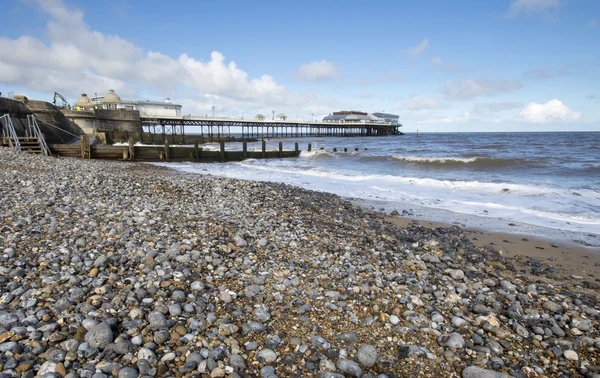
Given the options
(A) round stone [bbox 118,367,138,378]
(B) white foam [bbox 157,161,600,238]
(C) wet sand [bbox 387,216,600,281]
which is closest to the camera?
(A) round stone [bbox 118,367,138,378]

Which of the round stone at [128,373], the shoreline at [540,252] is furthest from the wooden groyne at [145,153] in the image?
the round stone at [128,373]

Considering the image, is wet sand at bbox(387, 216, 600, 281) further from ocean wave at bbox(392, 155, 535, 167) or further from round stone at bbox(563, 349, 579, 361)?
ocean wave at bbox(392, 155, 535, 167)

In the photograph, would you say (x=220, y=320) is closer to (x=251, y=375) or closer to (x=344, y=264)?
(x=251, y=375)

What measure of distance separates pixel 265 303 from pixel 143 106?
67.3m

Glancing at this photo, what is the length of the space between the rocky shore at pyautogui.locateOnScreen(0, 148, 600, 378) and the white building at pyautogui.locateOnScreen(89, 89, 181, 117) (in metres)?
58.6

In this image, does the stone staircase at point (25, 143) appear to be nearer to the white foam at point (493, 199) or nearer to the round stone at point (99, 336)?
the white foam at point (493, 199)

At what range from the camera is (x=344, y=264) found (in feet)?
15.2

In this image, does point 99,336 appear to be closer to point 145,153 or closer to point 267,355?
point 267,355

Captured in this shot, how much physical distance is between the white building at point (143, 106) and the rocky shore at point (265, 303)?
192ft

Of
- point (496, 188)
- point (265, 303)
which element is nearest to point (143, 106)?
point (496, 188)

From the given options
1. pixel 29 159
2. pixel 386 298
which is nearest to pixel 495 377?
pixel 386 298

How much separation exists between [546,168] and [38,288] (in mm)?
24557

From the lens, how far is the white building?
5722 centimetres

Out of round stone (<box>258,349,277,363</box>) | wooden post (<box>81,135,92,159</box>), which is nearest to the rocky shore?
round stone (<box>258,349,277,363</box>)
